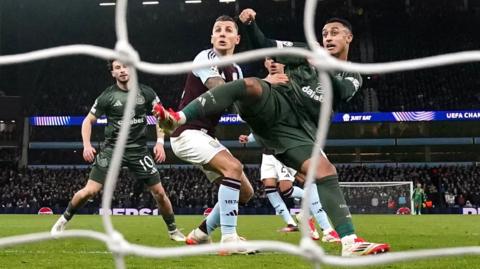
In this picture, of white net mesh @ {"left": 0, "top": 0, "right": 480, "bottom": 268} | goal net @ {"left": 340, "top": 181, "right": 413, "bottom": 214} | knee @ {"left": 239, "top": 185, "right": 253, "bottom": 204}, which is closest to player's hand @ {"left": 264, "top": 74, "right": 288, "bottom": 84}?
knee @ {"left": 239, "top": 185, "right": 253, "bottom": 204}

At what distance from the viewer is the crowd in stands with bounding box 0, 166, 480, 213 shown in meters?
20.3

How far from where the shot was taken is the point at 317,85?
14.0 ft

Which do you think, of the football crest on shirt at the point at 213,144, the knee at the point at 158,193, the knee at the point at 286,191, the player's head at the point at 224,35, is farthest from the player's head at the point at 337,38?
the knee at the point at 286,191

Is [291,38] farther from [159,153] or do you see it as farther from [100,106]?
[159,153]

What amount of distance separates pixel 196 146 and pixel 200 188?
63.3 ft

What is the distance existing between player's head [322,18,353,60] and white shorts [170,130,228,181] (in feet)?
3.66

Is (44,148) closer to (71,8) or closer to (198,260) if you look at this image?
(71,8)

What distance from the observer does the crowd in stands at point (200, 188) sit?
20.3m

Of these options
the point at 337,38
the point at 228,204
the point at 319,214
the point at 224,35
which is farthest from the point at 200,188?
the point at 337,38

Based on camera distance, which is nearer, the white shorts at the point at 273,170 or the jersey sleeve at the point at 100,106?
the jersey sleeve at the point at 100,106

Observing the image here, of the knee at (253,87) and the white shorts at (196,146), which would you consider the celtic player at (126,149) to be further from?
the knee at (253,87)

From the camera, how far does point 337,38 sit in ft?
14.3

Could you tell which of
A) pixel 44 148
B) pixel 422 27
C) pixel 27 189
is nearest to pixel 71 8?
pixel 44 148

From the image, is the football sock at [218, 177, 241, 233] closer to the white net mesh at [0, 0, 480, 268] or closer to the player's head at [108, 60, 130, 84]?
the player's head at [108, 60, 130, 84]
